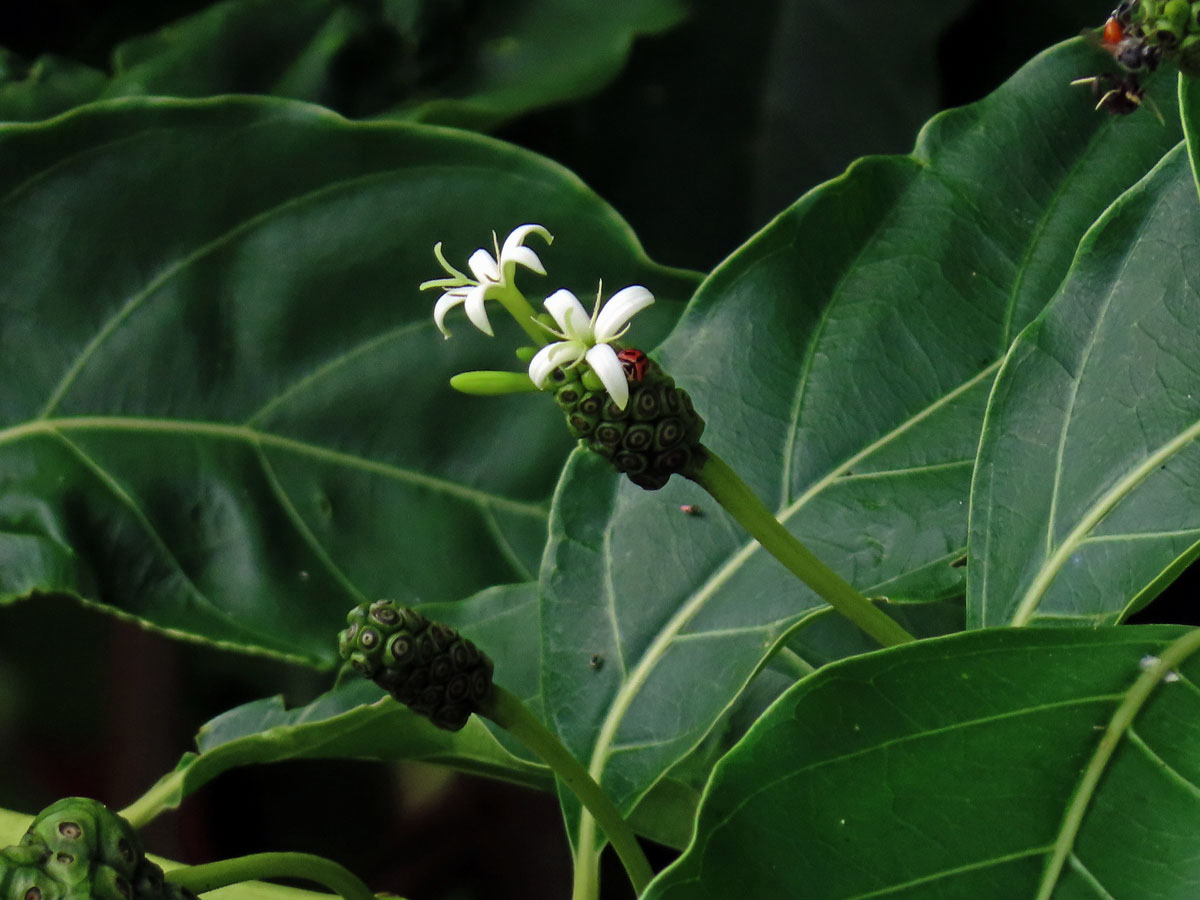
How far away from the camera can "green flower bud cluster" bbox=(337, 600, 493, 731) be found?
333 millimetres

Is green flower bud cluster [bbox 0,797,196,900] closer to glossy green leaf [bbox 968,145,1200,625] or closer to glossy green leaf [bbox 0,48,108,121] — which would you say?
glossy green leaf [bbox 968,145,1200,625]

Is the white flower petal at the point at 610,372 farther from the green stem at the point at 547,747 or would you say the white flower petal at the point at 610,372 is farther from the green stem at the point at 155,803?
the green stem at the point at 155,803

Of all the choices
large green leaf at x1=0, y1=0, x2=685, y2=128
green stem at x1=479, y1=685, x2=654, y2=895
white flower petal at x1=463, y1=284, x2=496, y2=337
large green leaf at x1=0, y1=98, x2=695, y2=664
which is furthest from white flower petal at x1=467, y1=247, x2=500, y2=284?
large green leaf at x1=0, y1=0, x2=685, y2=128

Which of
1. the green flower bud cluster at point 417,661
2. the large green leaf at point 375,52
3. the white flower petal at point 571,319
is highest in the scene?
the large green leaf at point 375,52

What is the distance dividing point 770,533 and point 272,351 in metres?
0.39

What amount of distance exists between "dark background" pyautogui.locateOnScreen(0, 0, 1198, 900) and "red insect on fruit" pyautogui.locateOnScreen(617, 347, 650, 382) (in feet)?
1.94

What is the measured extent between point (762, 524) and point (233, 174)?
42 cm

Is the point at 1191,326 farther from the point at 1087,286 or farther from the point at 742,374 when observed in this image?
the point at 742,374

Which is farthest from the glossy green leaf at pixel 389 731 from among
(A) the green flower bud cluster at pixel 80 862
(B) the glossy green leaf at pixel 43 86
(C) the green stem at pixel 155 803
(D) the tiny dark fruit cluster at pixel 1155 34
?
(B) the glossy green leaf at pixel 43 86

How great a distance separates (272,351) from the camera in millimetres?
632

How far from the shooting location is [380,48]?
2.72 feet

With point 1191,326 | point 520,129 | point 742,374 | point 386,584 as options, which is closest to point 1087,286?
point 1191,326

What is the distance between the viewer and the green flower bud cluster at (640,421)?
0.30 metres

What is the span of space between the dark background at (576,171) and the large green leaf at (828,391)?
1.46ft
